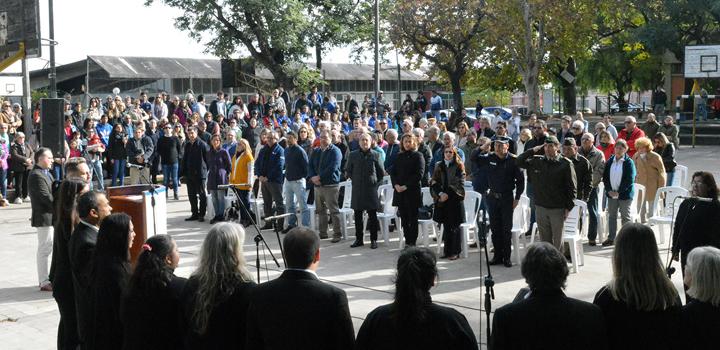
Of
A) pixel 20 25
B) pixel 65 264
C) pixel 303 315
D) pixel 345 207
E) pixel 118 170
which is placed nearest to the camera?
pixel 303 315

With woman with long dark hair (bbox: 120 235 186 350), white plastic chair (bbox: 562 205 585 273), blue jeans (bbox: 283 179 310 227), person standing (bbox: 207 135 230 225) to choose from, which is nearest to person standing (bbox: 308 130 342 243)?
blue jeans (bbox: 283 179 310 227)

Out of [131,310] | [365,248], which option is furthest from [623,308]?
[365,248]

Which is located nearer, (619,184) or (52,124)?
(52,124)

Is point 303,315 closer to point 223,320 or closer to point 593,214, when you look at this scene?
point 223,320

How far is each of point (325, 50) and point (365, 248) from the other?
26.3 meters

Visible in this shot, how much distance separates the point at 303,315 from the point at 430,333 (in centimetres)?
70

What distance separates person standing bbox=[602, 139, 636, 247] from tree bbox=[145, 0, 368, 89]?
24.0 meters

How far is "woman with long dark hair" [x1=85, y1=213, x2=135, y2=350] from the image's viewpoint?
527 centimetres

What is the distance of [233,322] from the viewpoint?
4.61 m

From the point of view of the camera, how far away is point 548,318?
13.4 feet

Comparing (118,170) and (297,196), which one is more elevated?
(118,170)

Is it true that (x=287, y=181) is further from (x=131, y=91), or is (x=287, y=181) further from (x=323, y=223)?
(x=131, y=91)

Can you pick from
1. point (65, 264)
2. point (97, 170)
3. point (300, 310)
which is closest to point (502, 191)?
point (65, 264)

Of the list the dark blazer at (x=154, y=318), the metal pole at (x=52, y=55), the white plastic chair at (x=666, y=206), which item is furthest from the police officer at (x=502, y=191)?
the metal pole at (x=52, y=55)
